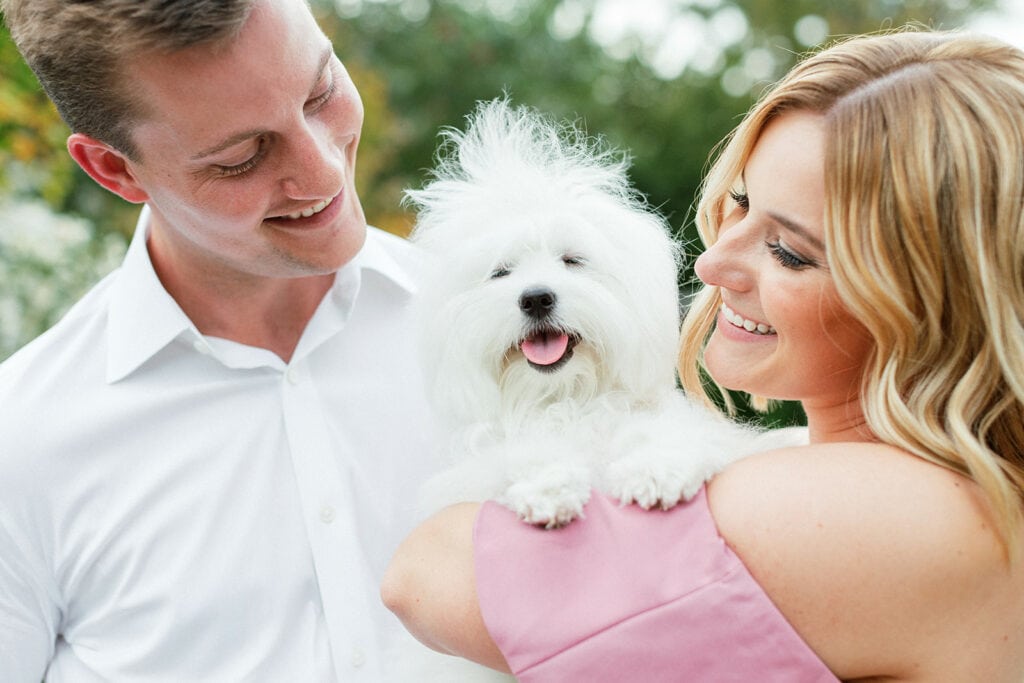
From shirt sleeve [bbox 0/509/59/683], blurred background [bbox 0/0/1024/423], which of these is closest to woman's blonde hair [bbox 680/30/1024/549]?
shirt sleeve [bbox 0/509/59/683]

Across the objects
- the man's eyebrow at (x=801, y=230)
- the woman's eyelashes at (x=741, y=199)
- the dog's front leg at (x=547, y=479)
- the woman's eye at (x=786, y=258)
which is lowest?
the dog's front leg at (x=547, y=479)

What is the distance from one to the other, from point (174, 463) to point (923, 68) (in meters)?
1.91

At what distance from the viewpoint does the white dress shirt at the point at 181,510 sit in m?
2.36

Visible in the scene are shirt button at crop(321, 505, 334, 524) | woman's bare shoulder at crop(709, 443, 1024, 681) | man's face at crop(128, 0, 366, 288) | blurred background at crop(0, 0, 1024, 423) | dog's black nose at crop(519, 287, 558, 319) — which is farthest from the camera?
blurred background at crop(0, 0, 1024, 423)

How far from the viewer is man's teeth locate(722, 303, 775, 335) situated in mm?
2150

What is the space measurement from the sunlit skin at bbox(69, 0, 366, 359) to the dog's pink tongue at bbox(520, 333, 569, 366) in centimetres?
52

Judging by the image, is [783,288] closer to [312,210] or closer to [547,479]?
[547,479]

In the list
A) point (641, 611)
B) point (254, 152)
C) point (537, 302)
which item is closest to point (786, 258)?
point (537, 302)

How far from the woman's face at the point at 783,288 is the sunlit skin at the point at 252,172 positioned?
972 mm

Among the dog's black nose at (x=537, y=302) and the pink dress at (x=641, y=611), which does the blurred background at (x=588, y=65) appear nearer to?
the dog's black nose at (x=537, y=302)

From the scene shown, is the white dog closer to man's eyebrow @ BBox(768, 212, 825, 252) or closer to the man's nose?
the man's nose

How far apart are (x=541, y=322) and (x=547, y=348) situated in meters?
0.07

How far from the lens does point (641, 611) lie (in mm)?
1767

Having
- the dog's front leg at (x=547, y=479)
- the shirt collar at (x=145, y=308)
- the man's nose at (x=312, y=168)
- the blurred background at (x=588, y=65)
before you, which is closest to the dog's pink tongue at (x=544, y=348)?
the dog's front leg at (x=547, y=479)
